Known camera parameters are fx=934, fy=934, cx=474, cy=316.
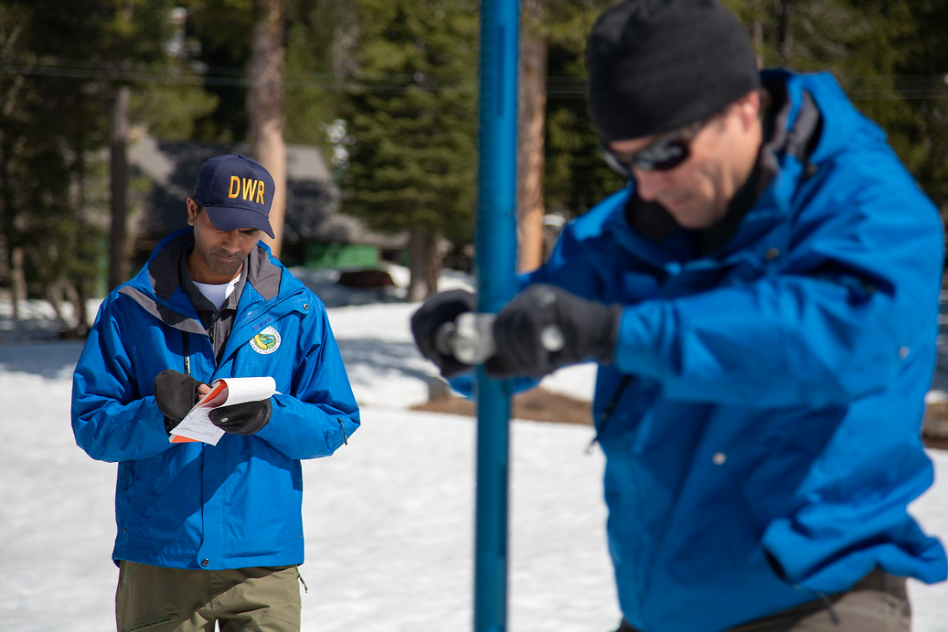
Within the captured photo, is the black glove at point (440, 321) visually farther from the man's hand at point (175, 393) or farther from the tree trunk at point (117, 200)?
the tree trunk at point (117, 200)

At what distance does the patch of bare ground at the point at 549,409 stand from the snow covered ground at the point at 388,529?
1.26m

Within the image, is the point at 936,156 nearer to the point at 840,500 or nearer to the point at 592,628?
the point at 592,628

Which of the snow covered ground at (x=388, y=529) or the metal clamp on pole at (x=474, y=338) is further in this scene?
the snow covered ground at (x=388, y=529)

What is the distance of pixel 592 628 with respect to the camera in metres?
4.78

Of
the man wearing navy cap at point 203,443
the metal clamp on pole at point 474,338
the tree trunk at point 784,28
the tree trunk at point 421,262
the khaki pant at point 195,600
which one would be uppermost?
the tree trunk at point 784,28

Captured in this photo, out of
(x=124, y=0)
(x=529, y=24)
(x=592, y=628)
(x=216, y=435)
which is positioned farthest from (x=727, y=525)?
(x=124, y=0)

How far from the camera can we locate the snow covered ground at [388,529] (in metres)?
5.00

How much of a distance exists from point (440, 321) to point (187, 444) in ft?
4.46

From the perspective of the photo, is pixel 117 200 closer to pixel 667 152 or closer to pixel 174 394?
pixel 174 394

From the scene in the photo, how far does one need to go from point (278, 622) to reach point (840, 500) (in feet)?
5.58

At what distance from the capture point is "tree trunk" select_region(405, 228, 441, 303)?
2869 centimetres

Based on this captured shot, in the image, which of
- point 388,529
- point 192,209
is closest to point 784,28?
point 388,529

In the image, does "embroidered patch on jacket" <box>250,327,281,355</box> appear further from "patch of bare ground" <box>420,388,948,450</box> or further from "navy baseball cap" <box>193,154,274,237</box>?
"patch of bare ground" <box>420,388,948,450</box>

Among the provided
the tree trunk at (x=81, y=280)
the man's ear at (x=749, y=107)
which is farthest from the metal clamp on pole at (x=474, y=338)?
the tree trunk at (x=81, y=280)
